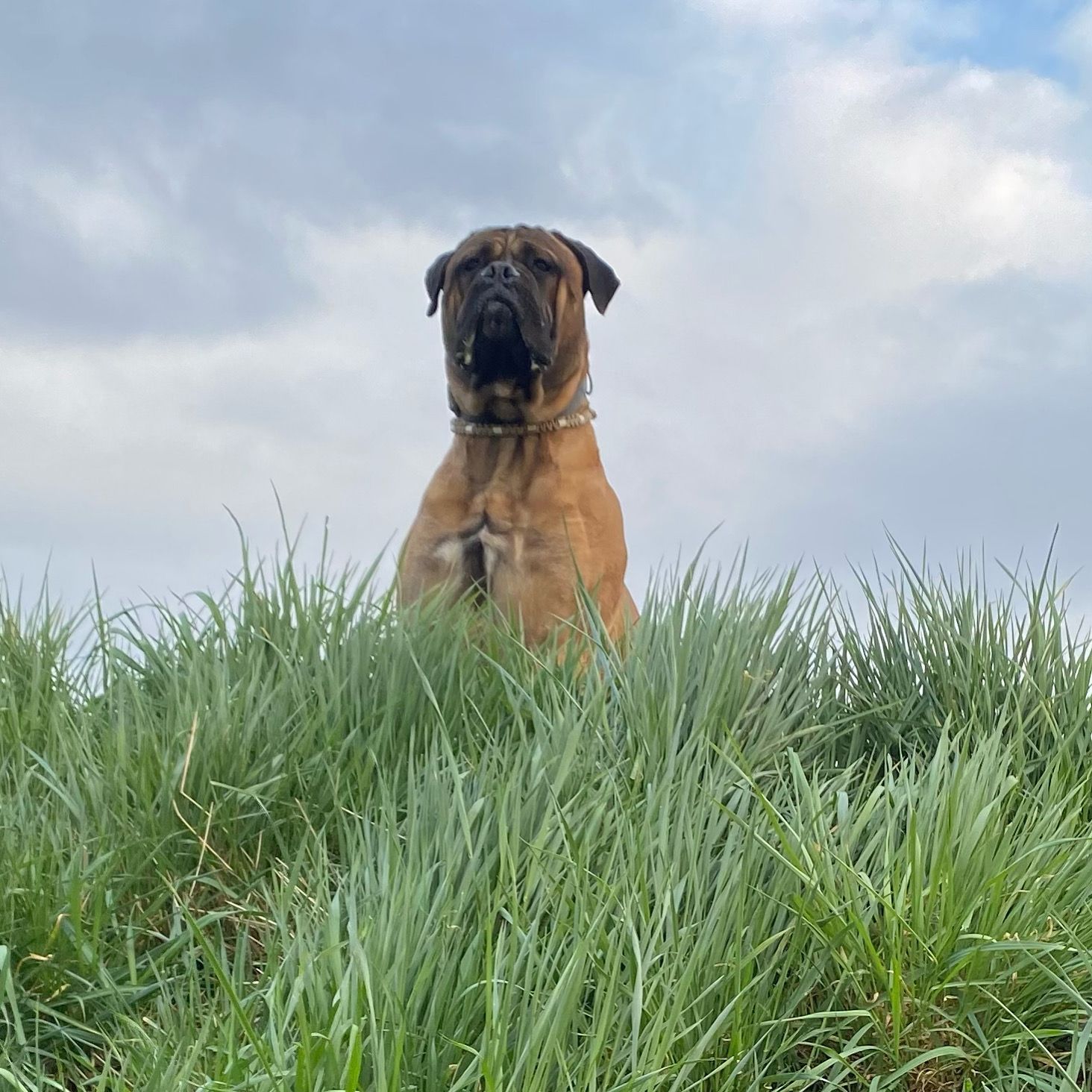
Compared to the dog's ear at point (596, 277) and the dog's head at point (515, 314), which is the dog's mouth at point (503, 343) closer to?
the dog's head at point (515, 314)

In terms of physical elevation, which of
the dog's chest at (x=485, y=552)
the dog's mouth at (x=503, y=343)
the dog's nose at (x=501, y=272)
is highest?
the dog's nose at (x=501, y=272)

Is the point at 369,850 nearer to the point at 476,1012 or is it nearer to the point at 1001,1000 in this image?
the point at 476,1012

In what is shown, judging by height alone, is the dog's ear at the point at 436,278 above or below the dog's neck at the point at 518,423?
above

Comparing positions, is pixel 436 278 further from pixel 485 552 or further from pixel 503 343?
pixel 485 552

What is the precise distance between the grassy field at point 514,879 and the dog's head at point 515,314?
130 centimetres

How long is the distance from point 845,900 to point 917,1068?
0.35 m

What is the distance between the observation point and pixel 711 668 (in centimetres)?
346

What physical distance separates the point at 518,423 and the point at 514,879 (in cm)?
271

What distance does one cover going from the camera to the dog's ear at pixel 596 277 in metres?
5.21

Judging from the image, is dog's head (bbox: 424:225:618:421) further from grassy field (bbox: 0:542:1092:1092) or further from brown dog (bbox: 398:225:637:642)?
grassy field (bbox: 0:542:1092:1092)

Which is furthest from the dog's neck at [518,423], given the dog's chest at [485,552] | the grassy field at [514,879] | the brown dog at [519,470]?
the grassy field at [514,879]

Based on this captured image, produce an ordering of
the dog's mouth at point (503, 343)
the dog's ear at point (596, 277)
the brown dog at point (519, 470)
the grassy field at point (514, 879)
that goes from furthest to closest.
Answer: the dog's ear at point (596, 277)
the dog's mouth at point (503, 343)
the brown dog at point (519, 470)
the grassy field at point (514, 879)

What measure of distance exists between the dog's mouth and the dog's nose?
0.09m

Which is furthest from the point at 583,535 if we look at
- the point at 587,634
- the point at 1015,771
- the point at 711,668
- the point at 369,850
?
the point at 369,850
